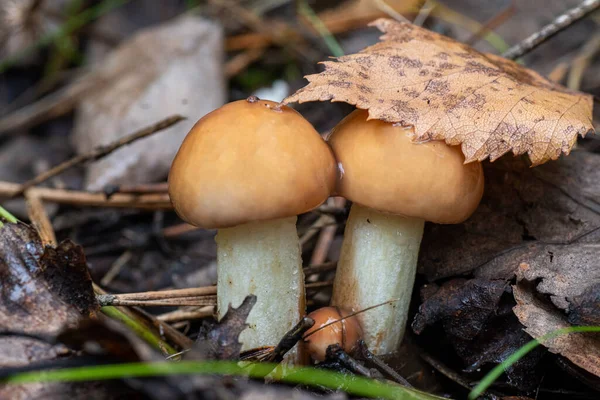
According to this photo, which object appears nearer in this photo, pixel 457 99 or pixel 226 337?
pixel 226 337

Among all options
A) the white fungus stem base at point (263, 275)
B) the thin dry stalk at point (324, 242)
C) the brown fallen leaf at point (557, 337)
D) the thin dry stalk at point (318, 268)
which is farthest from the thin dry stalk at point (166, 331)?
the brown fallen leaf at point (557, 337)

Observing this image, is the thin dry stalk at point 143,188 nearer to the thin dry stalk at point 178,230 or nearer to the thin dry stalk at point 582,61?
the thin dry stalk at point 178,230

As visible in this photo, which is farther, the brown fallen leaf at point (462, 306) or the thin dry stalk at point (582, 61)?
the thin dry stalk at point (582, 61)

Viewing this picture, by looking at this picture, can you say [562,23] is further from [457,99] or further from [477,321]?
[477,321]

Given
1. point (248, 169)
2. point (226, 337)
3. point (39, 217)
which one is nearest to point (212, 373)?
point (226, 337)

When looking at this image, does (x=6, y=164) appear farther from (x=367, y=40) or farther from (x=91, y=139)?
(x=367, y=40)

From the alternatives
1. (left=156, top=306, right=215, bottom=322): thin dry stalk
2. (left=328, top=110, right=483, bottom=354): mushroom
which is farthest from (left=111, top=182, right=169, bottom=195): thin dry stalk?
(left=328, top=110, right=483, bottom=354): mushroom

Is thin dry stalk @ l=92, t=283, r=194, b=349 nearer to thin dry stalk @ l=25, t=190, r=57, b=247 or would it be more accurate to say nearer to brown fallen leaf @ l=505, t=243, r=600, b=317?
thin dry stalk @ l=25, t=190, r=57, b=247
